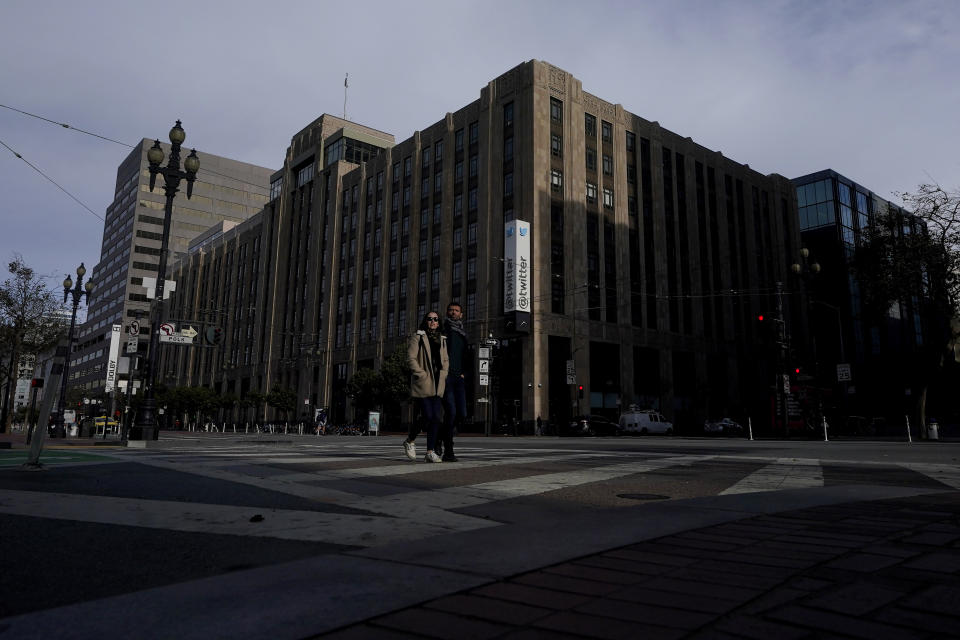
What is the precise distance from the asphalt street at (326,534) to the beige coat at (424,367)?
1.10 metres

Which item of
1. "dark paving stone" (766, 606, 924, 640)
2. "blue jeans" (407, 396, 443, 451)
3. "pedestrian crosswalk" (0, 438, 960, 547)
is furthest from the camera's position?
"blue jeans" (407, 396, 443, 451)

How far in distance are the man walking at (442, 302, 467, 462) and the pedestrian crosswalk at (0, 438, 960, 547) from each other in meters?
0.45

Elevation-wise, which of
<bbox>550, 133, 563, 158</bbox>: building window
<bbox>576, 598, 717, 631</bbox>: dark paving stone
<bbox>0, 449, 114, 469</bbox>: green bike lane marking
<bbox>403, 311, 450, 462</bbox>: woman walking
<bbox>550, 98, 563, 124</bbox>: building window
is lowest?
<bbox>0, 449, 114, 469</bbox>: green bike lane marking

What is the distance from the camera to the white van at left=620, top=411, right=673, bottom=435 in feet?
126

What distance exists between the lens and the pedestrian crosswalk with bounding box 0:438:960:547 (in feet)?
11.2

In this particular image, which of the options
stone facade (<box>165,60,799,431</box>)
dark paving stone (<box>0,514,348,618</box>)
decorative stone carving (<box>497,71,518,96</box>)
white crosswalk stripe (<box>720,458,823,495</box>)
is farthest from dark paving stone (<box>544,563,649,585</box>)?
decorative stone carving (<box>497,71,518,96</box>)

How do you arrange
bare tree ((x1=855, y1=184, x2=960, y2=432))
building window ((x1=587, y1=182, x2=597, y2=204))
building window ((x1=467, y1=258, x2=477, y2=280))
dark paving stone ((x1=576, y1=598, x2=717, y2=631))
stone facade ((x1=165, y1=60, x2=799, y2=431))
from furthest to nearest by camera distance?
building window ((x1=587, y1=182, x2=597, y2=204))
building window ((x1=467, y1=258, x2=477, y2=280))
stone facade ((x1=165, y1=60, x2=799, y2=431))
bare tree ((x1=855, y1=184, x2=960, y2=432))
dark paving stone ((x1=576, y1=598, x2=717, y2=631))

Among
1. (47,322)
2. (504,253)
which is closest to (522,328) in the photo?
(504,253)

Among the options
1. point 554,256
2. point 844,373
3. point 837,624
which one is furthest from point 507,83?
point 837,624

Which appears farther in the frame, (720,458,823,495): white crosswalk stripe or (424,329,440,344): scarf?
(424,329,440,344): scarf

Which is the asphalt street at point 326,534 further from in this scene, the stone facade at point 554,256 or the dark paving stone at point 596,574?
the stone facade at point 554,256

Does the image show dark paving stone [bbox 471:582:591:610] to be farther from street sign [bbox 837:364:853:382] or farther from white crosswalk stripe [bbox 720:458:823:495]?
street sign [bbox 837:364:853:382]

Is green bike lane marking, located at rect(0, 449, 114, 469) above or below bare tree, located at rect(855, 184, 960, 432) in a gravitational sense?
below

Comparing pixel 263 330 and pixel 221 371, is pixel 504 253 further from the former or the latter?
pixel 221 371
